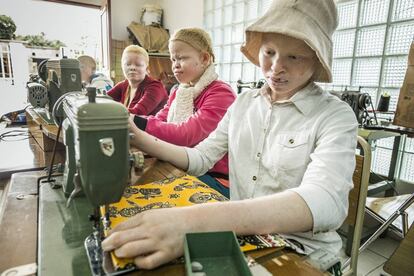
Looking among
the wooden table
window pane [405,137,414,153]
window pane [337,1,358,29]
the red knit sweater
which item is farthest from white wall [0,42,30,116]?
window pane [405,137,414,153]

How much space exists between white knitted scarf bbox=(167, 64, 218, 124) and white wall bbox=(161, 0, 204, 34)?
2877 millimetres

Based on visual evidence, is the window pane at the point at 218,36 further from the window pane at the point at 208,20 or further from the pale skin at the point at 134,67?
the pale skin at the point at 134,67

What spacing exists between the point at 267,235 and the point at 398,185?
7.17ft

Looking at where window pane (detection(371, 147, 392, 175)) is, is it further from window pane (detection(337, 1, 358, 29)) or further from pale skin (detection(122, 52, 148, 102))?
pale skin (detection(122, 52, 148, 102))

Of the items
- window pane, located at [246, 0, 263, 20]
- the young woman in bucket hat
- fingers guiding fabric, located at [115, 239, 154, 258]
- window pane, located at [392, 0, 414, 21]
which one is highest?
window pane, located at [246, 0, 263, 20]

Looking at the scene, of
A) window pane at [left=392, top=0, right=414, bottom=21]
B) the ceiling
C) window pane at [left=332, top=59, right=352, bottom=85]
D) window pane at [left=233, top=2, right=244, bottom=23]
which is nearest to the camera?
window pane at [left=392, top=0, right=414, bottom=21]

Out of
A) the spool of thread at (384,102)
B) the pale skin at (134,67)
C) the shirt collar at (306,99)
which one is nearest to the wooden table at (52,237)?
the shirt collar at (306,99)

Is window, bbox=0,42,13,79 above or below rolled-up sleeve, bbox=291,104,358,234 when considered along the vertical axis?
above

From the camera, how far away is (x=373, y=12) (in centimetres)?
219

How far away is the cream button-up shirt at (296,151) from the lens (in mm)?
598

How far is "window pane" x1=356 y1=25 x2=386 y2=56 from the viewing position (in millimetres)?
2160

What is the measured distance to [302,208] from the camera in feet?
1.81

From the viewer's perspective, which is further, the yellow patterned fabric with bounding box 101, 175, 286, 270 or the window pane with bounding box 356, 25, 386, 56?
the window pane with bounding box 356, 25, 386, 56

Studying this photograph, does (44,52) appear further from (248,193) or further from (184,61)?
(248,193)
